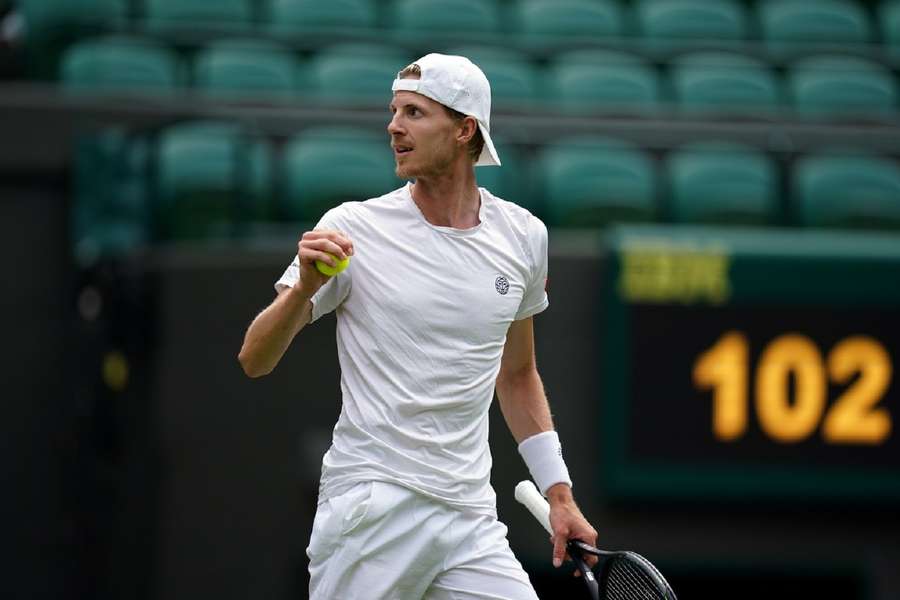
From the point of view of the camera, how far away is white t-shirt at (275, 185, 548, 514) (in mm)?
3367

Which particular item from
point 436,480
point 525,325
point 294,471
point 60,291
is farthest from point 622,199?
point 436,480

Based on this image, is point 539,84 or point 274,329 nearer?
point 274,329

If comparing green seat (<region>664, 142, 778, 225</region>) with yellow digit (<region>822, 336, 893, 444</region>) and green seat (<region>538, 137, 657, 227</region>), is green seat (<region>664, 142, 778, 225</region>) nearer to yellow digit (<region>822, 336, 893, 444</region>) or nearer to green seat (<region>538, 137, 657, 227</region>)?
green seat (<region>538, 137, 657, 227</region>)

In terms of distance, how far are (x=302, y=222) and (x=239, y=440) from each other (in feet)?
2.99

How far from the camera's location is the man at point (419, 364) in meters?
3.36

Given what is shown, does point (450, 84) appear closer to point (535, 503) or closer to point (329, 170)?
point (535, 503)

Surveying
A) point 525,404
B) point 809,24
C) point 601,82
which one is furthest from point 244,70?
point 525,404

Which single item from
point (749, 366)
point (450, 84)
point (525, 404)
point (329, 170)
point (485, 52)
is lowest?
point (749, 366)

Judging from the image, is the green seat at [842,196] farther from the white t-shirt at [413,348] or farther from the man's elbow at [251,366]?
the man's elbow at [251,366]

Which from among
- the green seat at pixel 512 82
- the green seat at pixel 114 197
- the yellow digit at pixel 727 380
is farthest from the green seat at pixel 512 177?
the green seat at pixel 114 197

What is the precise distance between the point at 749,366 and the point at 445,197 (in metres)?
2.76

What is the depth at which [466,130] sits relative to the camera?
350 cm

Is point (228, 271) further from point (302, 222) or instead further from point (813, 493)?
point (813, 493)

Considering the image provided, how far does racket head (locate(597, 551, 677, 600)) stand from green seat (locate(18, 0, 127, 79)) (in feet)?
15.6
